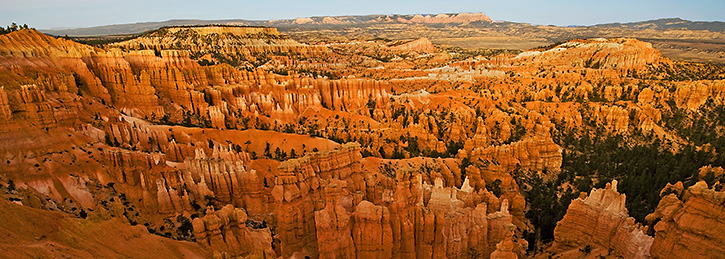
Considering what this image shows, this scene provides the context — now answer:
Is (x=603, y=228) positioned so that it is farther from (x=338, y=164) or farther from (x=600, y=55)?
(x=600, y=55)

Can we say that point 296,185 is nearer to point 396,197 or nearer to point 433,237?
point 396,197

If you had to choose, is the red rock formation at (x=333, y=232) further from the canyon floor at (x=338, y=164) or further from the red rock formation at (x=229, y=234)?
the red rock formation at (x=229, y=234)

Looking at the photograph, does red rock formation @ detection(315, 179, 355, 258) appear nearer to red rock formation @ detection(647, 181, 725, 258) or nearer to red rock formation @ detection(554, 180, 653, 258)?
red rock formation @ detection(554, 180, 653, 258)

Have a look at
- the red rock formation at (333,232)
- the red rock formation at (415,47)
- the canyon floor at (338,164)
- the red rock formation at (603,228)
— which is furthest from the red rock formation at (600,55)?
the red rock formation at (333,232)

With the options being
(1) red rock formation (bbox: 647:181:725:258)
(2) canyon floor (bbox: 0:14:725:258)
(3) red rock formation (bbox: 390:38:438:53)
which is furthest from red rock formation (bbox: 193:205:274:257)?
(3) red rock formation (bbox: 390:38:438:53)

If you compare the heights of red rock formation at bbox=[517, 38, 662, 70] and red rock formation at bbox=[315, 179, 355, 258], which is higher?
red rock formation at bbox=[517, 38, 662, 70]

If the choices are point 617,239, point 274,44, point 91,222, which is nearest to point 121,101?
point 91,222
